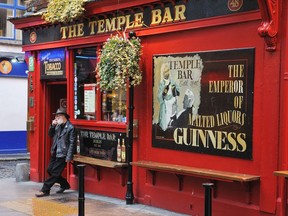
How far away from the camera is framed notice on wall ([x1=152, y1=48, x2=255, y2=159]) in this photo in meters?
7.31

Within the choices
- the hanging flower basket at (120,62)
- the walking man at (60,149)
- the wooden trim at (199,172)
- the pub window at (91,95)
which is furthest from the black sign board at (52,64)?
the wooden trim at (199,172)

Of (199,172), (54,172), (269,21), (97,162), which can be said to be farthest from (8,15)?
(269,21)

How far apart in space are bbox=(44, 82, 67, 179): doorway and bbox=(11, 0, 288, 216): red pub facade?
65 cm

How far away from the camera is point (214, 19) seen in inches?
304

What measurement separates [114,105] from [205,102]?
8.16ft

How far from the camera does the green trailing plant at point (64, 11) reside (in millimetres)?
9914

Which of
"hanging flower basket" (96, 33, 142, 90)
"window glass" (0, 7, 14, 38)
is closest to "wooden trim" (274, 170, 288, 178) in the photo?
"hanging flower basket" (96, 33, 142, 90)

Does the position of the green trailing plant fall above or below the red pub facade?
above

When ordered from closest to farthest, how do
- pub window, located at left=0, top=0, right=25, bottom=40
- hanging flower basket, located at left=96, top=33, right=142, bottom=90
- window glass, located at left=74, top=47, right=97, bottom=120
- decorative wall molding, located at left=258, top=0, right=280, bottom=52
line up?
decorative wall molding, located at left=258, top=0, right=280, bottom=52 < hanging flower basket, located at left=96, top=33, right=142, bottom=90 < window glass, located at left=74, top=47, right=97, bottom=120 < pub window, located at left=0, top=0, right=25, bottom=40

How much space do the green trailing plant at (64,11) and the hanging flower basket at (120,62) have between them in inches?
56.1

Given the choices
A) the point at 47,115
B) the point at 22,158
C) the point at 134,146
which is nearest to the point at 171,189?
the point at 134,146

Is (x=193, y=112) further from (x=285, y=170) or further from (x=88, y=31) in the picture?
(x=88, y=31)

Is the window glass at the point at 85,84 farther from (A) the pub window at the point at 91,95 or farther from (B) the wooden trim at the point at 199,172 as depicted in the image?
(B) the wooden trim at the point at 199,172

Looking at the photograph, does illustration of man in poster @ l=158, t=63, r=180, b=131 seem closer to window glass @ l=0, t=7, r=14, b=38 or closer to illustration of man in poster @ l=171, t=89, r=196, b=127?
illustration of man in poster @ l=171, t=89, r=196, b=127
